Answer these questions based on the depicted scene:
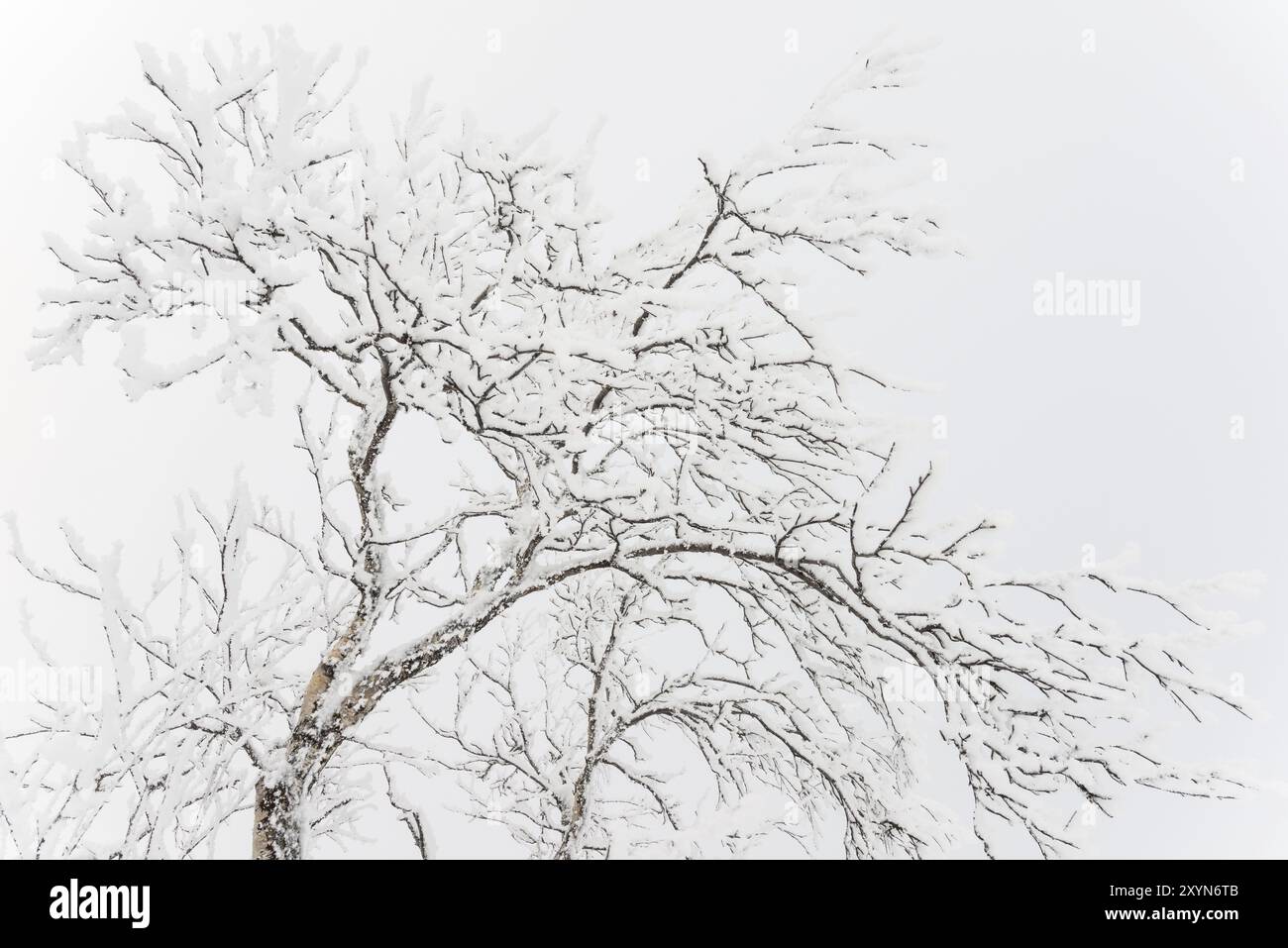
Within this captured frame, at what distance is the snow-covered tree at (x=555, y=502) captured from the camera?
250 cm

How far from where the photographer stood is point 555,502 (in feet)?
11.2

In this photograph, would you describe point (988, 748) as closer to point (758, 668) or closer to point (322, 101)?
point (758, 668)

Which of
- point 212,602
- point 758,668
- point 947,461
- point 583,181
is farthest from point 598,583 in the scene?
point 947,461

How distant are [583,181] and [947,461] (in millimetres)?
2673

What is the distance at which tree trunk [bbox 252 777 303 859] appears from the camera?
3230mm

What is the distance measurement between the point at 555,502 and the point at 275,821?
192 centimetres

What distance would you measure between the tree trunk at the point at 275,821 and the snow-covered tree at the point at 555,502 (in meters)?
0.01
